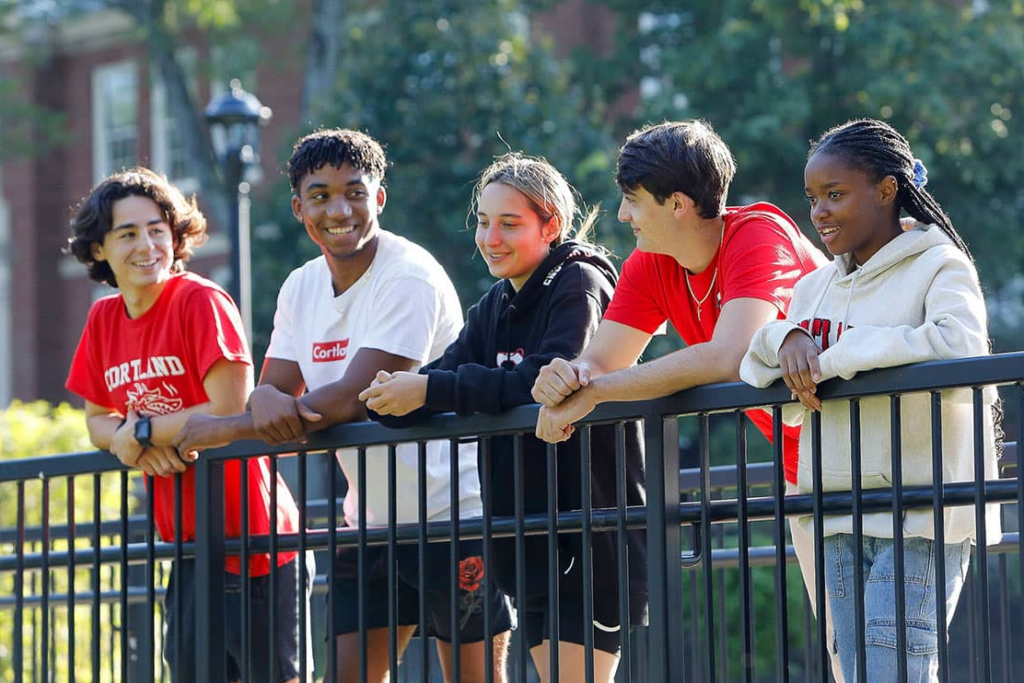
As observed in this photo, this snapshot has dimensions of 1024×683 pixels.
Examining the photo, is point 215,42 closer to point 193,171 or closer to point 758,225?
point 193,171

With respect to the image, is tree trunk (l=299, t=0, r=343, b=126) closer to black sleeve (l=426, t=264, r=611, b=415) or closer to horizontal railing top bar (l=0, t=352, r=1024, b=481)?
horizontal railing top bar (l=0, t=352, r=1024, b=481)

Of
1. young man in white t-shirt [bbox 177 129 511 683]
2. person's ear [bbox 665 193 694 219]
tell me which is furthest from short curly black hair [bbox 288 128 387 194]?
person's ear [bbox 665 193 694 219]

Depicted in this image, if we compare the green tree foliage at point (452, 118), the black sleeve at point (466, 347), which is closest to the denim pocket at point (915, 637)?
the black sleeve at point (466, 347)

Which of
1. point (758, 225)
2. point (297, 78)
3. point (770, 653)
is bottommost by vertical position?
point (770, 653)

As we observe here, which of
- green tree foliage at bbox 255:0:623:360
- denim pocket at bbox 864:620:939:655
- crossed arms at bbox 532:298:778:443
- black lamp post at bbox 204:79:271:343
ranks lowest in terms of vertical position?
denim pocket at bbox 864:620:939:655

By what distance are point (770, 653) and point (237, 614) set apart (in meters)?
9.82

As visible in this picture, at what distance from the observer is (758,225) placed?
12.7ft

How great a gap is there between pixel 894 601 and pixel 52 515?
743 centimetres

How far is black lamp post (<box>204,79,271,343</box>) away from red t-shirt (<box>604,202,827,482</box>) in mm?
6387

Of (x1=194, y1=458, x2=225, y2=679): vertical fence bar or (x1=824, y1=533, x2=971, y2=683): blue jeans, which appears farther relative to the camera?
(x1=194, y1=458, x2=225, y2=679): vertical fence bar

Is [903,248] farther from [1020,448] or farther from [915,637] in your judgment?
[915,637]

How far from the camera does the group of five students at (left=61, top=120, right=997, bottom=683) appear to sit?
3418 mm

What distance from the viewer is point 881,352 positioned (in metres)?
3.20

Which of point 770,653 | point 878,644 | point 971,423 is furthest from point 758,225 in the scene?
point 770,653
